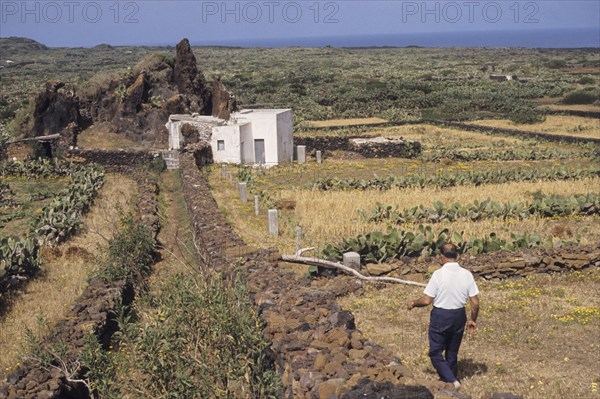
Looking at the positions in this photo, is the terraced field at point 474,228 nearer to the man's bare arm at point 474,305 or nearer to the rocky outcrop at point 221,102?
the man's bare arm at point 474,305

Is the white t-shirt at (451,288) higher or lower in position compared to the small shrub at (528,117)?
higher

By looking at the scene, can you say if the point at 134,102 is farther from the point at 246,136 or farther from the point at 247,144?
the point at 247,144

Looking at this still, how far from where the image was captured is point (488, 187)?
26391 mm

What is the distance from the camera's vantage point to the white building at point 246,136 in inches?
1334

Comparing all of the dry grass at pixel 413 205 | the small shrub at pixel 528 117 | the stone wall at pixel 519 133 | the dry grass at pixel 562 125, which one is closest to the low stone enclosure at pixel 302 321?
the dry grass at pixel 413 205

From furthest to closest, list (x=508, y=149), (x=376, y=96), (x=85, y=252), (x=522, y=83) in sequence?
(x=522, y=83), (x=376, y=96), (x=508, y=149), (x=85, y=252)

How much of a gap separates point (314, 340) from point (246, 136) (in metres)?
26.2

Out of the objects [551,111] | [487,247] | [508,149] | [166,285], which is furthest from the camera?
[551,111]

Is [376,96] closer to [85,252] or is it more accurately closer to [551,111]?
[551,111]

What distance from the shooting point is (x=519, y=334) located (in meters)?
10.9

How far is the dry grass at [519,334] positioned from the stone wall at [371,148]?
23.2 metres

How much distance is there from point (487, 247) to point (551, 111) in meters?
45.2

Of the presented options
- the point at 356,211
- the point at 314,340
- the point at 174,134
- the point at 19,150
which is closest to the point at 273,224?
the point at 356,211

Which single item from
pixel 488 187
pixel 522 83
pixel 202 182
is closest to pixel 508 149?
pixel 488 187
